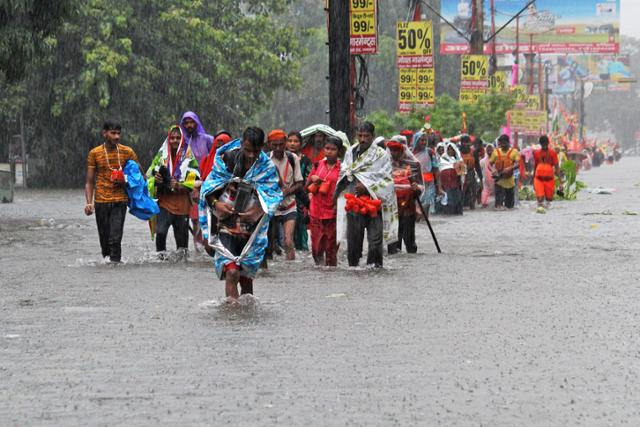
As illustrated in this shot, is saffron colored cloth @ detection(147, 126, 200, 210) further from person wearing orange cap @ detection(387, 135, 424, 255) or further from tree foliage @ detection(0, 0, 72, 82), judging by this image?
tree foliage @ detection(0, 0, 72, 82)

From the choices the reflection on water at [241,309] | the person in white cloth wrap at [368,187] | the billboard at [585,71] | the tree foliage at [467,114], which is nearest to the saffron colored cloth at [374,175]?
the person in white cloth wrap at [368,187]

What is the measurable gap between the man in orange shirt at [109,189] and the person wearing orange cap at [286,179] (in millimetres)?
1615

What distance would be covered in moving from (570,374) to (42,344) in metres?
3.41

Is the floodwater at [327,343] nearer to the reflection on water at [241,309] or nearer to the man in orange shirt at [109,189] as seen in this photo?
the reflection on water at [241,309]

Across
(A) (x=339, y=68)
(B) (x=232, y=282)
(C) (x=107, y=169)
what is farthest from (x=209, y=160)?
(A) (x=339, y=68)

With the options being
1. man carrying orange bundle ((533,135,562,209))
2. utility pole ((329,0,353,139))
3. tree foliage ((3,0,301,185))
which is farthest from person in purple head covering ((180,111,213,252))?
tree foliage ((3,0,301,185))

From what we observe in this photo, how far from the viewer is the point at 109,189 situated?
15.5 metres

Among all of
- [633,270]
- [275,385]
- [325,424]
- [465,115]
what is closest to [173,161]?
[633,270]

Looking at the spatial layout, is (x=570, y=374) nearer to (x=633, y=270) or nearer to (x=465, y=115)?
(x=633, y=270)

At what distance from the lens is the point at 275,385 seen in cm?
753

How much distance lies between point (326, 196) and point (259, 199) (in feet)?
14.2

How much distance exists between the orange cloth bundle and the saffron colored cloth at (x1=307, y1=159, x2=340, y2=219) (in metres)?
0.41

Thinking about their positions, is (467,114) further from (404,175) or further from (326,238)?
(326,238)

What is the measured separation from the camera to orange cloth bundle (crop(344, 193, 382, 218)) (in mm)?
14703
